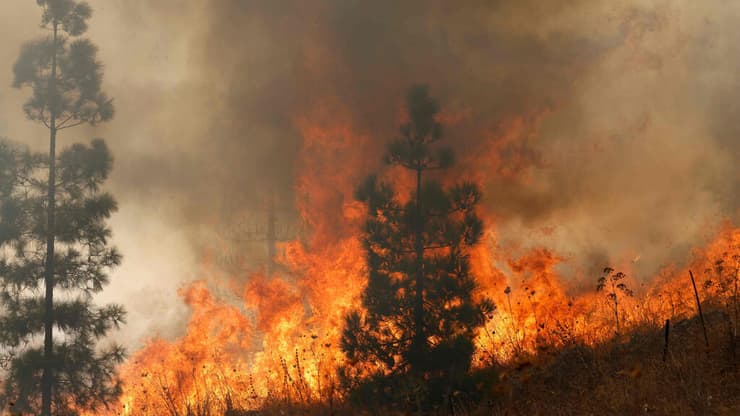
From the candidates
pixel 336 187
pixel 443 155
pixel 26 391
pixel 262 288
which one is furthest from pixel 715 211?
pixel 26 391

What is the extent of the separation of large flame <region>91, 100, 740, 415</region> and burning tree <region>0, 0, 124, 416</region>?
188 centimetres

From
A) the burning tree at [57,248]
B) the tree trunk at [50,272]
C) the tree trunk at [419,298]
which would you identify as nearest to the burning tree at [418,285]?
the tree trunk at [419,298]

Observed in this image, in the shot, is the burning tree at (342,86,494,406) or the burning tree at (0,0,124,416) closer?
the burning tree at (342,86,494,406)

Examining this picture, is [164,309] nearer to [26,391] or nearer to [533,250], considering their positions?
[26,391]

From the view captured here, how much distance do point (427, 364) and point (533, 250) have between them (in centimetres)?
801

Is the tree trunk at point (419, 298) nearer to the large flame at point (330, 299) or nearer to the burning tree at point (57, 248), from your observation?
the large flame at point (330, 299)

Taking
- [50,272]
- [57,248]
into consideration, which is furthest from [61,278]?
[57,248]

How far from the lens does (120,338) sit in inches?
1224

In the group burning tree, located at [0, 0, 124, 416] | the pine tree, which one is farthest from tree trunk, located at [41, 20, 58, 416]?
the pine tree

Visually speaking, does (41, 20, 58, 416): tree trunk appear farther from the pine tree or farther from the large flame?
the large flame

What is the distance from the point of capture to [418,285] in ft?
44.0

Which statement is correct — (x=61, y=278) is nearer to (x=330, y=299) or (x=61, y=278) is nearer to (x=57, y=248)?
(x=57, y=248)

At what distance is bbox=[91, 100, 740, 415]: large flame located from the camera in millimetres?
17188

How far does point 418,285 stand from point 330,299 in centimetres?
633
